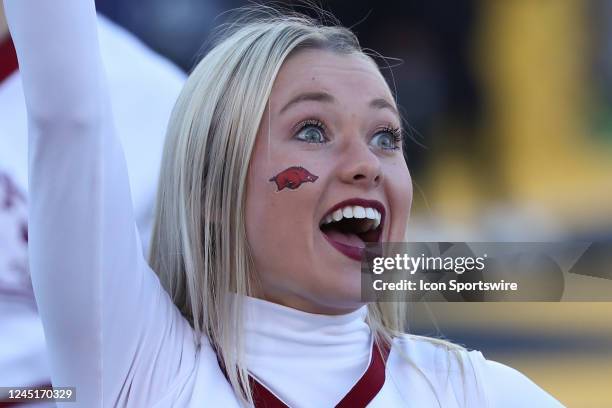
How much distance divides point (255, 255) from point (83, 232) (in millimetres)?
225

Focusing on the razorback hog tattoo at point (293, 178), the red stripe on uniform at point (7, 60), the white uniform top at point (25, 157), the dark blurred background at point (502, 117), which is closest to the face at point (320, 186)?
the razorback hog tattoo at point (293, 178)

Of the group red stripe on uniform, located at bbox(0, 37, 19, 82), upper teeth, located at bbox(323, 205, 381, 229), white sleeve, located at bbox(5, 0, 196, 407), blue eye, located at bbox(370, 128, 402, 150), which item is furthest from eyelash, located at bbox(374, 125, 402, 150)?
red stripe on uniform, located at bbox(0, 37, 19, 82)

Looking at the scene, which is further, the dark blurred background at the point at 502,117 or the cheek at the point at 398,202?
the dark blurred background at the point at 502,117

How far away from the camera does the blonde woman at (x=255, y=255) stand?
32.0 inches

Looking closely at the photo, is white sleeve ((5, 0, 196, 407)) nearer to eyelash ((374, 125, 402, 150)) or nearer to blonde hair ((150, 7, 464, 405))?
blonde hair ((150, 7, 464, 405))

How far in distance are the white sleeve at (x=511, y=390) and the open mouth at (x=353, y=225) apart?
22cm

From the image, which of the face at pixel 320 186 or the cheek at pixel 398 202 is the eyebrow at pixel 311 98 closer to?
the face at pixel 320 186

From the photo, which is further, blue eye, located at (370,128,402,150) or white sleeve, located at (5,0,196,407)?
blue eye, located at (370,128,402,150)

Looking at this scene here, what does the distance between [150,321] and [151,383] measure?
2.5 inches

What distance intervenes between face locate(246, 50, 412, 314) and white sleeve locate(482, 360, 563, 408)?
194 mm

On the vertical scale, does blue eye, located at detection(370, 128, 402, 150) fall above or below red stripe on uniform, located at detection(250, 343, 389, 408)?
above

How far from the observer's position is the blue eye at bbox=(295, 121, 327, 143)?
94 cm

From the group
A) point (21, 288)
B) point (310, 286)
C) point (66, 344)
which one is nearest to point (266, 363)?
point (310, 286)

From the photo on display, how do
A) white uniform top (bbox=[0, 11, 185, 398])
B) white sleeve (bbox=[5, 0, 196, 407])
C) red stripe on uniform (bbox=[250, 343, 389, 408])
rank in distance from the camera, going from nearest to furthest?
white sleeve (bbox=[5, 0, 196, 407]) → red stripe on uniform (bbox=[250, 343, 389, 408]) → white uniform top (bbox=[0, 11, 185, 398])
